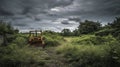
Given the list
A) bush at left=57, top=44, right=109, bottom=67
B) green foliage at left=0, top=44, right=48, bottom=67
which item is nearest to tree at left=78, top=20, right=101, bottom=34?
bush at left=57, top=44, right=109, bottom=67

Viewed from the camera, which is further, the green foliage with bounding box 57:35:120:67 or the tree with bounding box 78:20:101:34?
the tree with bounding box 78:20:101:34

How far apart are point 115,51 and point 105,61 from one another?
0.95 meters

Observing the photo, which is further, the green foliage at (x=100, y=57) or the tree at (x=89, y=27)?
the tree at (x=89, y=27)

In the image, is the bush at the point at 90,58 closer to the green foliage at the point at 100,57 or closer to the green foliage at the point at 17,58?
the green foliage at the point at 100,57

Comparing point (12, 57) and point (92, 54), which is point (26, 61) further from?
point (92, 54)

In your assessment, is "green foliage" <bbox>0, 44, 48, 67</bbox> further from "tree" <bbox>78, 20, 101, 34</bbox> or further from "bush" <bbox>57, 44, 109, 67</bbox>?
"tree" <bbox>78, 20, 101, 34</bbox>

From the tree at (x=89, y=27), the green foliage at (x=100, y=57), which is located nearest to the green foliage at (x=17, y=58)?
the green foliage at (x=100, y=57)

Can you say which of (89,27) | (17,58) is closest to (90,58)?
(17,58)

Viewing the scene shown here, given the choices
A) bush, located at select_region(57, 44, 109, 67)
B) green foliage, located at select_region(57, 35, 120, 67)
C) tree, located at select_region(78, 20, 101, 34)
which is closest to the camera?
green foliage, located at select_region(57, 35, 120, 67)

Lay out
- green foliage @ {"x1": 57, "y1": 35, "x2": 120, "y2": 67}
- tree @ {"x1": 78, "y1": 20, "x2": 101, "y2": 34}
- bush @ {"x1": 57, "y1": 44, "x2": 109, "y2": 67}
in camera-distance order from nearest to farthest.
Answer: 1. green foliage @ {"x1": 57, "y1": 35, "x2": 120, "y2": 67}
2. bush @ {"x1": 57, "y1": 44, "x2": 109, "y2": 67}
3. tree @ {"x1": 78, "y1": 20, "x2": 101, "y2": 34}

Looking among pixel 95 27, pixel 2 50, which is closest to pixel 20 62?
pixel 2 50

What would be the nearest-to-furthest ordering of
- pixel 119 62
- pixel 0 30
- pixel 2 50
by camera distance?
pixel 119 62
pixel 2 50
pixel 0 30

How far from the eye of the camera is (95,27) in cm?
4488

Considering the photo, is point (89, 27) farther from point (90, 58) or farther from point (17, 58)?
point (17, 58)
